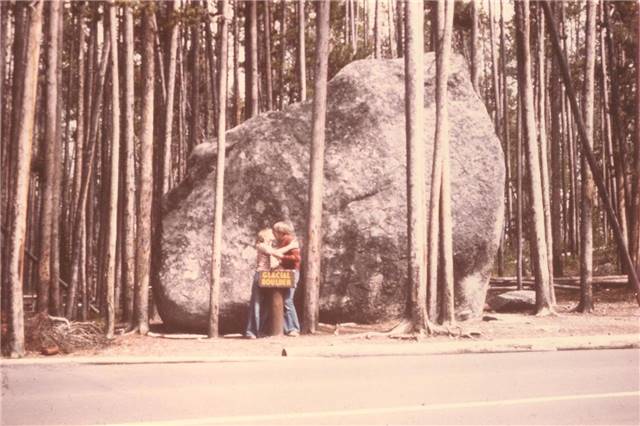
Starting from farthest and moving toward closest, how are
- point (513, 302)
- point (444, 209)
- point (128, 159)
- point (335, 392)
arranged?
point (513, 302), point (128, 159), point (444, 209), point (335, 392)

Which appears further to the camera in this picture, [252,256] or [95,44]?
[95,44]

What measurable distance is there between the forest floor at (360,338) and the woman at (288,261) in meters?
0.33

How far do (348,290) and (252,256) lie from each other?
1767 millimetres

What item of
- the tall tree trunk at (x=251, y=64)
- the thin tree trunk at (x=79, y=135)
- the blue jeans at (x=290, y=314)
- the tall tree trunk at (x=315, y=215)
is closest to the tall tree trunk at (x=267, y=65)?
the tall tree trunk at (x=251, y=64)

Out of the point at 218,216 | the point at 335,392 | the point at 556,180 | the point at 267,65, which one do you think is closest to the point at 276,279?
the point at 218,216

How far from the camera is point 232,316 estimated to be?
12.7 metres

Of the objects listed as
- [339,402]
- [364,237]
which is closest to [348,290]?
[364,237]

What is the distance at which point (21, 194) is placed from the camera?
28.9 ft

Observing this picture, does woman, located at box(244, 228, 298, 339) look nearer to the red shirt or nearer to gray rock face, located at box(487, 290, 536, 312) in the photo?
the red shirt

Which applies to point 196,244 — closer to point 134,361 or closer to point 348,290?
point 348,290

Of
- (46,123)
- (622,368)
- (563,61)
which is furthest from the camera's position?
(46,123)

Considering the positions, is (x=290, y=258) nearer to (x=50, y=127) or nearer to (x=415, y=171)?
(x=415, y=171)

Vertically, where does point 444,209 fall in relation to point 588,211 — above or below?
below

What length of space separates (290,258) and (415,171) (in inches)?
91.0
